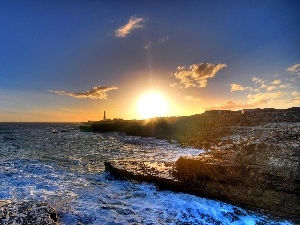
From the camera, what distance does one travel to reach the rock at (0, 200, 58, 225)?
709cm

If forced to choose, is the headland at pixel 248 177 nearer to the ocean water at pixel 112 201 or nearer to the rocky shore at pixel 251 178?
the rocky shore at pixel 251 178

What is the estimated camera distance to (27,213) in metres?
7.46

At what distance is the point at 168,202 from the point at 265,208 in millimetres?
3802

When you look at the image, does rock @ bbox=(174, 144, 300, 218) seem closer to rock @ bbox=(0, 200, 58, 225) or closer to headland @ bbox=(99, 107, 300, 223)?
headland @ bbox=(99, 107, 300, 223)

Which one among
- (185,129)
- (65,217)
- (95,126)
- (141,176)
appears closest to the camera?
(65,217)

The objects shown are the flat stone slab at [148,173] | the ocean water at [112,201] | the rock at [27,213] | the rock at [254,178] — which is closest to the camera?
the rock at [27,213]

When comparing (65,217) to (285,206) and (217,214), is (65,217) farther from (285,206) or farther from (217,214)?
(285,206)

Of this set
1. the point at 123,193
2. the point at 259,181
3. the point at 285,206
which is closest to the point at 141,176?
the point at 123,193

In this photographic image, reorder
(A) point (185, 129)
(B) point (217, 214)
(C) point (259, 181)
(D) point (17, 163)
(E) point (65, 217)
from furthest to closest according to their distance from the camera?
(A) point (185, 129), (D) point (17, 163), (C) point (259, 181), (B) point (217, 214), (E) point (65, 217)

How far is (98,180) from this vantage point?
47.9 feet

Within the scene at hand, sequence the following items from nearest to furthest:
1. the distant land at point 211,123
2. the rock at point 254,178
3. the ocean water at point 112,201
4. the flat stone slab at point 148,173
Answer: the ocean water at point 112,201, the rock at point 254,178, the flat stone slab at point 148,173, the distant land at point 211,123

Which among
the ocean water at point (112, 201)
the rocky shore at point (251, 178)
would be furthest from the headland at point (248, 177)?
the ocean water at point (112, 201)

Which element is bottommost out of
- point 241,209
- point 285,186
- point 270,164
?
point 241,209

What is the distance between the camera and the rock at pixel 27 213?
7090 millimetres
